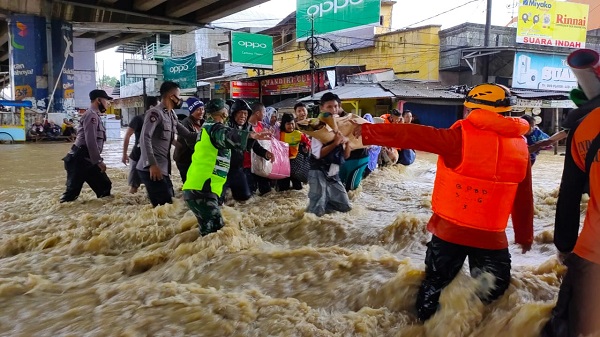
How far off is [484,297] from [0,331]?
3.06 meters


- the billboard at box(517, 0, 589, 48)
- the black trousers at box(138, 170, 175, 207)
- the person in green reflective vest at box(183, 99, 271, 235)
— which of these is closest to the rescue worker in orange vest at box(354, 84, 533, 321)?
the person in green reflective vest at box(183, 99, 271, 235)

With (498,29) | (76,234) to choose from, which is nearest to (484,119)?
(76,234)

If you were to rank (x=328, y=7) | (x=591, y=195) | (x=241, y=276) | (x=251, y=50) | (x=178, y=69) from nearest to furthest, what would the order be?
(x=591, y=195), (x=241, y=276), (x=328, y=7), (x=251, y=50), (x=178, y=69)

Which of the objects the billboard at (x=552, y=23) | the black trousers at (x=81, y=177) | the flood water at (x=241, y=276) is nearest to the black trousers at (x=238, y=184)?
the flood water at (x=241, y=276)

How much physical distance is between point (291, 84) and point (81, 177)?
60.6 ft

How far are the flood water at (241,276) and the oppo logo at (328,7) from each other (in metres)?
15.1

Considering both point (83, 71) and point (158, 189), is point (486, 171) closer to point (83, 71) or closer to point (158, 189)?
point (158, 189)

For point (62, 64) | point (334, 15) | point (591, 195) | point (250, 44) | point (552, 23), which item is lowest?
point (591, 195)

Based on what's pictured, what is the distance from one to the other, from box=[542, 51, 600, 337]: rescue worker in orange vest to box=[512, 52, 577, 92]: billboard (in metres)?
18.4

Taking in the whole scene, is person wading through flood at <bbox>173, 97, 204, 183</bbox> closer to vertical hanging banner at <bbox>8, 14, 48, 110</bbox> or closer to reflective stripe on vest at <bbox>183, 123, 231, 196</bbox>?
reflective stripe on vest at <bbox>183, 123, 231, 196</bbox>

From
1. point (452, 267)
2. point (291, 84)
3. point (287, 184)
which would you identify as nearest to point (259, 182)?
point (287, 184)

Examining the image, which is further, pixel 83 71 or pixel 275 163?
pixel 83 71

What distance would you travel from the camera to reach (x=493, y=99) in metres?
2.42

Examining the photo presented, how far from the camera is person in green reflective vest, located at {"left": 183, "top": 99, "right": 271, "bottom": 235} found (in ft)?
12.9
